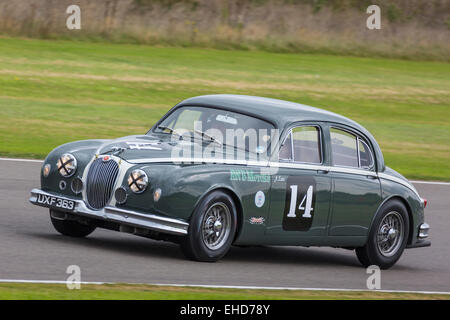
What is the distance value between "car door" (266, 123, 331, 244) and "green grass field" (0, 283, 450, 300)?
1.30m

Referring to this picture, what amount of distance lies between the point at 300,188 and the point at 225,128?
3.20ft

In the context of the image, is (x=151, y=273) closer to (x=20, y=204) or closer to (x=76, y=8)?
(x=20, y=204)

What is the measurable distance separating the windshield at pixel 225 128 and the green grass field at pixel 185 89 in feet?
20.5

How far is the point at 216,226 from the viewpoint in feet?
30.1

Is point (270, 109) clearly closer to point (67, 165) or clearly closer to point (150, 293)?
point (67, 165)

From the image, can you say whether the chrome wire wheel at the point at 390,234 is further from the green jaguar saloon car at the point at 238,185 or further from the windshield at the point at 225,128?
the windshield at the point at 225,128

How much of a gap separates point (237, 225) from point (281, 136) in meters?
1.12

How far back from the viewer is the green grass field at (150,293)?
728 centimetres

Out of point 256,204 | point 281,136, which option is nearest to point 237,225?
point 256,204

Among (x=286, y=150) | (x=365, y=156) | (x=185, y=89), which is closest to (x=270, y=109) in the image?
(x=286, y=150)

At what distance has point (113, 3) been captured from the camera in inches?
1389
